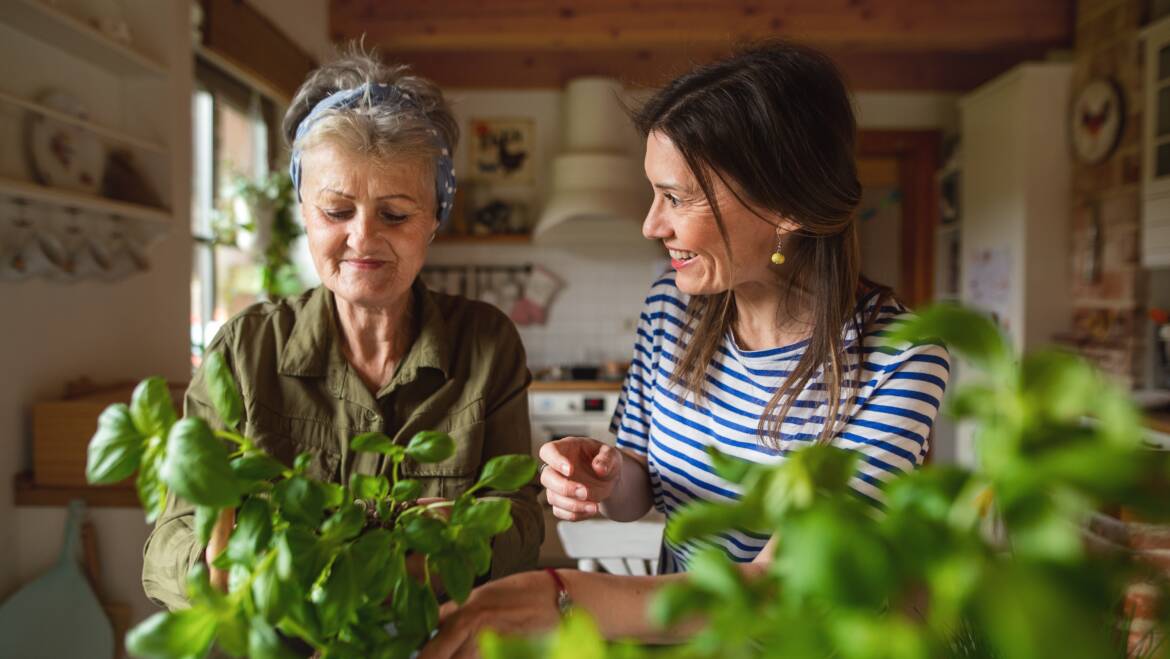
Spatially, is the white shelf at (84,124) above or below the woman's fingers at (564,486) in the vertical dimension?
Result: above

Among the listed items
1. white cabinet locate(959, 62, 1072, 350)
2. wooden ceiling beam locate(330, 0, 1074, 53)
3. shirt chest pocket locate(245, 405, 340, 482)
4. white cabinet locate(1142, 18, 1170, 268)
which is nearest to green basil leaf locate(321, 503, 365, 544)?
shirt chest pocket locate(245, 405, 340, 482)

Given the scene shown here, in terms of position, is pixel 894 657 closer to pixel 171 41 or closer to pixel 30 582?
pixel 30 582

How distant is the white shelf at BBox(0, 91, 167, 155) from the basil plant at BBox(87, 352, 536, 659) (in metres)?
1.74

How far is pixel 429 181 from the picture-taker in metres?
1.10

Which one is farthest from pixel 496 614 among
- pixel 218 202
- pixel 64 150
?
pixel 218 202

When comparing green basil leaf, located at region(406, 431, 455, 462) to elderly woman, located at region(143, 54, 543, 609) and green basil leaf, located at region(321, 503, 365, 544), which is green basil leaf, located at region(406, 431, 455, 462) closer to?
green basil leaf, located at region(321, 503, 365, 544)

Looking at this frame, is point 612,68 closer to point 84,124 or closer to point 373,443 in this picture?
point 84,124

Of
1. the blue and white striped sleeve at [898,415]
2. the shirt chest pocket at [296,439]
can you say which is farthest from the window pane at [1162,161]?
the shirt chest pocket at [296,439]

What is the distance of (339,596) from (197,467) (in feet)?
0.31

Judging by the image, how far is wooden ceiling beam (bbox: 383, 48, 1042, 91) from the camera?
16.9 feet

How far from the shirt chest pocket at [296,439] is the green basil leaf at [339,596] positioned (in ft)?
2.15

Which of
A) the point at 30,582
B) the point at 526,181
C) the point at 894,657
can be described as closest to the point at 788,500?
the point at 894,657

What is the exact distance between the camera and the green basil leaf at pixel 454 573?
0.47 metres

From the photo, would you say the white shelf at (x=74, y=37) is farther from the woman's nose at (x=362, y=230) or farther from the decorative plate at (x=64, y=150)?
the woman's nose at (x=362, y=230)
